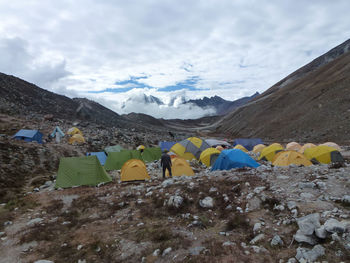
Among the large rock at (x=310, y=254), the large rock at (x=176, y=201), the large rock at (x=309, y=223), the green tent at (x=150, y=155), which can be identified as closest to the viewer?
the large rock at (x=310, y=254)

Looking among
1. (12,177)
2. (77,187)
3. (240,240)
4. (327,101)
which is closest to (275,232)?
(240,240)

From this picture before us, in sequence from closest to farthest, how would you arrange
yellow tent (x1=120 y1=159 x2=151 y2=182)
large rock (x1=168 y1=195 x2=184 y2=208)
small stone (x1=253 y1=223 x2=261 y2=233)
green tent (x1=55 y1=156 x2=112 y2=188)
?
1. small stone (x1=253 y1=223 x2=261 y2=233)
2. large rock (x1=168 y1=195 x2=184 y2=208)
3. green tent (x1=55 y1=156 x2=112 y2=188)
4. yellow tent (x1=120 y1=159 x2=151 y2=182)

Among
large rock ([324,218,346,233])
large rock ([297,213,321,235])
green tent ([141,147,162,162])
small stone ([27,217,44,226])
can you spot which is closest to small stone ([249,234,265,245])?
large rock ([297,213,321,235])

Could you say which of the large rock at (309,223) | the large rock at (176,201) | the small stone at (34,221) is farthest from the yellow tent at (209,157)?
the large rock at (309,223)

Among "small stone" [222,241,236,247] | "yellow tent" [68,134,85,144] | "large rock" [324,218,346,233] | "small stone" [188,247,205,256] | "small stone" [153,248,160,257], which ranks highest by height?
"yellow tent" [68,134,85,144]

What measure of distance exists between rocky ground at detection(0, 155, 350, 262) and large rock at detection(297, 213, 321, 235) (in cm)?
2

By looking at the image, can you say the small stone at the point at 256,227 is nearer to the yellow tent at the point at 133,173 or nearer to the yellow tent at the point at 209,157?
the yellow tent at the point at 133,173

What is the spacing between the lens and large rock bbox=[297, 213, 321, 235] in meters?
5.39

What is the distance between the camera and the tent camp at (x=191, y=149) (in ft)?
82.5

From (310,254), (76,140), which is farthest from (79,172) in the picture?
(76,140)

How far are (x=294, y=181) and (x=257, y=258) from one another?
16.5 feet

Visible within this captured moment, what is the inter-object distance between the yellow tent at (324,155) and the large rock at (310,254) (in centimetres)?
1584

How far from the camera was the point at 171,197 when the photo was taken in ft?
30.4

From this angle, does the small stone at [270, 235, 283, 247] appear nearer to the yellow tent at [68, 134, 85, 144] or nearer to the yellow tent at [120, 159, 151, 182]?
the yellow tent at [120, 159, 151, 182]
